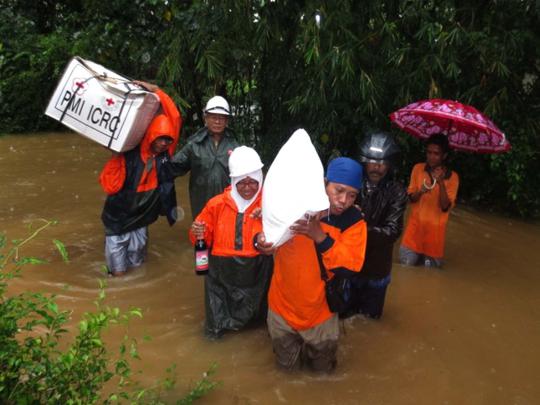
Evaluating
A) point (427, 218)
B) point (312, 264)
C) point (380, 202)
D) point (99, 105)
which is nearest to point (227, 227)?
point (312, 264)

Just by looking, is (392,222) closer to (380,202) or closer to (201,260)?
(380,202)

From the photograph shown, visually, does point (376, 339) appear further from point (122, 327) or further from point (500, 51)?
point (500, 51)

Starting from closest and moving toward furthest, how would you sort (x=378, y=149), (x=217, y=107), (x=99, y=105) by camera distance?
(x=378, y=149) → (x=99, y=105) → (x=217, y=107)

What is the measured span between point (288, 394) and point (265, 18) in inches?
142

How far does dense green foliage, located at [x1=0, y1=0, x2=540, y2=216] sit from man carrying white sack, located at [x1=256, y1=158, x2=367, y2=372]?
7.39 feet

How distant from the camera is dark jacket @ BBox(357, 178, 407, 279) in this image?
393 cm

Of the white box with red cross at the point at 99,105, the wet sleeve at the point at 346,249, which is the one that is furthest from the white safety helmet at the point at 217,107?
the wet sleeve at the point at 346,249

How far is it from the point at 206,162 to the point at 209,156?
6 centimetres

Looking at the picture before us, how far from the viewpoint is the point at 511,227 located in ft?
23.3

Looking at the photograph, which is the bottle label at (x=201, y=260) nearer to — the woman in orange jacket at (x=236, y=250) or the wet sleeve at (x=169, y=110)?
the woman in orange jacket at (x=236, y=250)

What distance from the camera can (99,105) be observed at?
4.48 meters

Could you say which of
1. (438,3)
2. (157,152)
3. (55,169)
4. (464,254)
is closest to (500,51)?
(438,3)

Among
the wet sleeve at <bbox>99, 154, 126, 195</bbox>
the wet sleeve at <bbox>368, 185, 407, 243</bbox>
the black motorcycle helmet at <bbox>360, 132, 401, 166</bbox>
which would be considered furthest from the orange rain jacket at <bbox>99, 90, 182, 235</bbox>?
the wet sleeve at <bbox>368, 185, 407, 243</bbox>

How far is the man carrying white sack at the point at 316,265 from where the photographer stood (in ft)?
9.96
